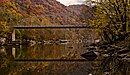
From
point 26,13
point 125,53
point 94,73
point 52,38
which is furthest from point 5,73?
point 26,13

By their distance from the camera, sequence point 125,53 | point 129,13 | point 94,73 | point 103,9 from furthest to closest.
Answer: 1. point 103,9
2. point 129,13
3. point 125,53
4. point 94,73

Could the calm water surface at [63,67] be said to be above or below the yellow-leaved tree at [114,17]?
below

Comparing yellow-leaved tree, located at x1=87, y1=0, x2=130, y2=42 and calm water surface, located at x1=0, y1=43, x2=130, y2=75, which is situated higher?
yellow-leaved tree, located at x1=87, y1=0, x2=130, y2=42

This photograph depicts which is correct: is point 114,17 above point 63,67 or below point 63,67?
above

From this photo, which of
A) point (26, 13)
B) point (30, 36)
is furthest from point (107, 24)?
point (26, 13)

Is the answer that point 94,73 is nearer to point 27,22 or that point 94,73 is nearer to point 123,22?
point 123,22

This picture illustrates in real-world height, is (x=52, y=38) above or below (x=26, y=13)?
below

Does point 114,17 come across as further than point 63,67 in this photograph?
Yes

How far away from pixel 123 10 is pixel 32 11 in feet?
531

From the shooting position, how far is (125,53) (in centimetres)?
3319

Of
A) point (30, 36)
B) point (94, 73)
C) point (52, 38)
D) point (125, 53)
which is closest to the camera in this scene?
point (94, 73)

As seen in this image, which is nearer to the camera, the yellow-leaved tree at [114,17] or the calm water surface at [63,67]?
the calm water surface at [63,67]

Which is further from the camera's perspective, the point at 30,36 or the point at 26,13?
the point at 26,13

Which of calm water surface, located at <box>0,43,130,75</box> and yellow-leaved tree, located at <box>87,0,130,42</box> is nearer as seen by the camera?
calm water surface, located at <box>0,43,130,75</box>
